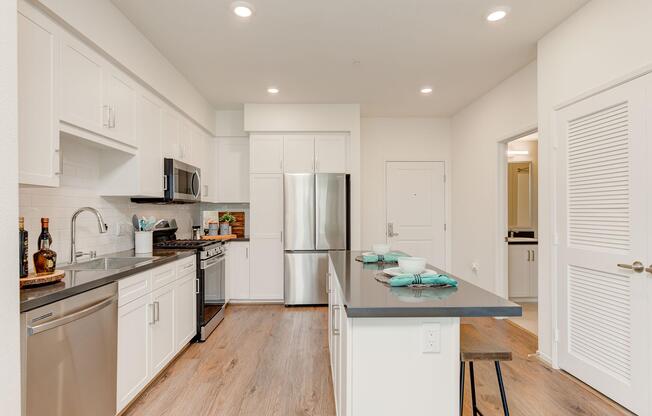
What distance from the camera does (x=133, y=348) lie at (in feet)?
7.22

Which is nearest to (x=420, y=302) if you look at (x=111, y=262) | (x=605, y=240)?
(x=605, y=240)

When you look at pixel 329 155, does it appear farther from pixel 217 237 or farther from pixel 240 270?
pixel 240 270

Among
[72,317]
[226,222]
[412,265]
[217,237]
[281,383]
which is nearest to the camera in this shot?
[72,317]

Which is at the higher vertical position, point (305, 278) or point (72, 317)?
point (72, 317)

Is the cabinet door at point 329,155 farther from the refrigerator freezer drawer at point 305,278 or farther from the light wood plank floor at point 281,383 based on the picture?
the light wood plank floor at point 281,383

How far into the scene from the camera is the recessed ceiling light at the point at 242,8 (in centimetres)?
249

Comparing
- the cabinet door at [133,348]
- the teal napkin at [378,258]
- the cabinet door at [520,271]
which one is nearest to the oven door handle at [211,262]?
the cabinet door at [133,348]

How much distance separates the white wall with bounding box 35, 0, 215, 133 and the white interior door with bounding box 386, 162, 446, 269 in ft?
10.3

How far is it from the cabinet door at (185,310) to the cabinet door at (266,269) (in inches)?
57.7

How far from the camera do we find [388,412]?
1385 mm

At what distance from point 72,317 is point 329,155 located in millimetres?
3593

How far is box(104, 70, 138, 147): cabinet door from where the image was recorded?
2.47 meters

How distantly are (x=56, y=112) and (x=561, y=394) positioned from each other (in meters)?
3.54

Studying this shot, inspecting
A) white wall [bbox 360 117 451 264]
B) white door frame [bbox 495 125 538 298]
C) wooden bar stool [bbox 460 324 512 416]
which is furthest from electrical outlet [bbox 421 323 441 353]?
white wall [bbox 360 117 451 264]
